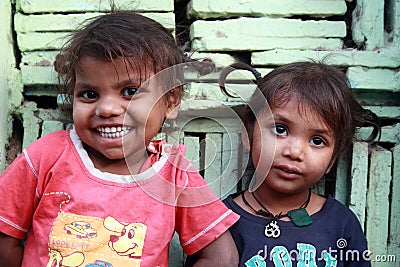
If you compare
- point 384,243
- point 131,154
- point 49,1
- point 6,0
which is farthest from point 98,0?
point 384,243

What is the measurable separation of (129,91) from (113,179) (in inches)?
10.6

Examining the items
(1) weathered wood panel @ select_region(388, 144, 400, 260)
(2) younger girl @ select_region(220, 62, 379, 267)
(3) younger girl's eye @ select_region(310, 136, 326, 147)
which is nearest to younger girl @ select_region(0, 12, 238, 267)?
(2) younger girl @ select_region(220, 62, 379, 267)

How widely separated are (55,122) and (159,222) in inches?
23.1

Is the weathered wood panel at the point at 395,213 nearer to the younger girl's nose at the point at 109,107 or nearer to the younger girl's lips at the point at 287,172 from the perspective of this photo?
the younger girl's lips at the point at 287,172

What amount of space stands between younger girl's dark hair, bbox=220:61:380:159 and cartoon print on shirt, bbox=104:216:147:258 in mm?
524

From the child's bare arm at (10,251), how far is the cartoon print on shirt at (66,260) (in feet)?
0.58

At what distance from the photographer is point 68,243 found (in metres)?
1.48

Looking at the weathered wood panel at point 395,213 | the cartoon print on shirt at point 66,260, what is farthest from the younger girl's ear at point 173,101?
the weathered wood panel at point 395,213

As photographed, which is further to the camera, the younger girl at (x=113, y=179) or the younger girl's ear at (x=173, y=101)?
the younger girl's ear at (x=173, y=101)

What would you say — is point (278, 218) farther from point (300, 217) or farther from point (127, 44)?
point (127, 44)

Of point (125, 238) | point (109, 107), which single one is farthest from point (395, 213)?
point (109, 107)

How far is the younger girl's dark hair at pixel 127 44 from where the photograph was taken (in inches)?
57.7

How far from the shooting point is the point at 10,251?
5.18 ft

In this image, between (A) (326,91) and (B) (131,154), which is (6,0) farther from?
(A) (326,91)
